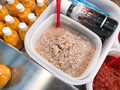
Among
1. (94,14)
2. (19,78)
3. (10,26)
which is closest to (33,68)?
(19,78)

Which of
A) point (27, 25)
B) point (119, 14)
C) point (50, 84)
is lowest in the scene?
point (50, 84)

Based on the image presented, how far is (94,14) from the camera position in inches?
28.7

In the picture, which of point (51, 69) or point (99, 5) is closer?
point (51, 69)

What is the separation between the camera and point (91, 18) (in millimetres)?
724

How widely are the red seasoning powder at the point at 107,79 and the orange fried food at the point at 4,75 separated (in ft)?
A: 0.97

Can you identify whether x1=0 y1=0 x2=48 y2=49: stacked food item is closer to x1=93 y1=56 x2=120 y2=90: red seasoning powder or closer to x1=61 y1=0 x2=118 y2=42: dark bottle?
x1=61 y1=0 x2=118 y2=42: dark bottle

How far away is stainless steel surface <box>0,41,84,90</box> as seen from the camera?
750mm

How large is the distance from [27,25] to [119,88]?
1.28 feet

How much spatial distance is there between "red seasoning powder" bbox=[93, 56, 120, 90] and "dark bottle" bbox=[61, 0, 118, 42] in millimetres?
130

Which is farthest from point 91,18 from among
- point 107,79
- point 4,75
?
point 4,75

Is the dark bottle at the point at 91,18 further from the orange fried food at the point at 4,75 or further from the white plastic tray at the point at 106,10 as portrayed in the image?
the orange fried food at the point at 4,75

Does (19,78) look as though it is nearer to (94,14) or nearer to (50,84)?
(50,84)

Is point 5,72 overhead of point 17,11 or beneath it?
beneath

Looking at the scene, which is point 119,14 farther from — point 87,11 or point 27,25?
point 27,25
